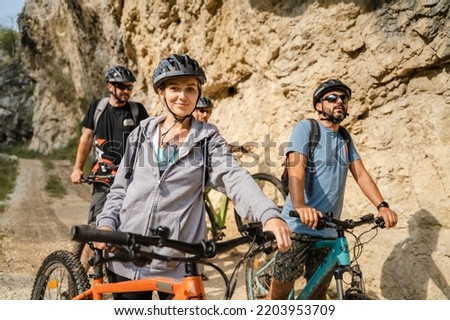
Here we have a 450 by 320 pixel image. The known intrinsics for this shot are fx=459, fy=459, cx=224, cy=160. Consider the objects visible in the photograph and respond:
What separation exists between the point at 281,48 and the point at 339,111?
129 inches

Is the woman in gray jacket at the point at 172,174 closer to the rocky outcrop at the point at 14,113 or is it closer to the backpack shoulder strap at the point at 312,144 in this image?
the backpack shoulder strap at the point at 312,144

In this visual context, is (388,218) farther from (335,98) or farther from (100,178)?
(100,178)

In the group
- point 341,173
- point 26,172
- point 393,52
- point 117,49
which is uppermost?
point 117,49

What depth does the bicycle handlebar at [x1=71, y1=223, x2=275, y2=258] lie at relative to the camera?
1844 mm

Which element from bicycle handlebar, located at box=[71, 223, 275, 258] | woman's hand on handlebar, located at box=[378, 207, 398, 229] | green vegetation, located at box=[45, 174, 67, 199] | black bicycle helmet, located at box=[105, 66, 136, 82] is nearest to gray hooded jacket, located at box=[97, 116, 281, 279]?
bicycle handlebar, located at box=[71, 223, 275, 258]

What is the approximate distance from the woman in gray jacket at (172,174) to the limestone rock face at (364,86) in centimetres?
290

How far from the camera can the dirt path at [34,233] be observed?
5586 millimetres

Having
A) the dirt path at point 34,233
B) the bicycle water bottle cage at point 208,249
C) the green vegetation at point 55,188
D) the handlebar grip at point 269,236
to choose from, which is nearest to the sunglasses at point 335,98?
the handlebar grip at point 269,236

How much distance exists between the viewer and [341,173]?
3.66 m

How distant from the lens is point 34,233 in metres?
8.33
